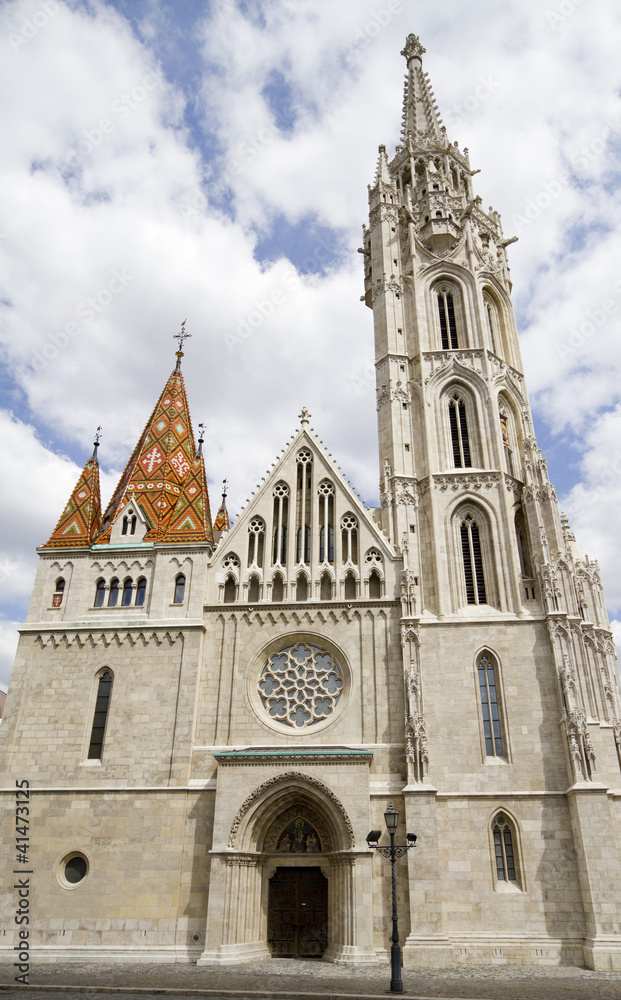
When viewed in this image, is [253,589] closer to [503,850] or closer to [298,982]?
[503,850]

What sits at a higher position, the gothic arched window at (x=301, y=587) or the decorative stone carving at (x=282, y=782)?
the gothic arched window at (x=301, y=587)

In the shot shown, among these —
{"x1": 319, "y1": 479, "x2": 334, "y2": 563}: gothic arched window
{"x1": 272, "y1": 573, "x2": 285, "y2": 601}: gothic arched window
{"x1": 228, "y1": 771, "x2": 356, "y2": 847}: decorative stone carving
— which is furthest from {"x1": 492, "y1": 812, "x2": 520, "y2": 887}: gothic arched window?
{"x1": 319, "y1": 479, "x2": 334, "y2": 563}: gothic arched window

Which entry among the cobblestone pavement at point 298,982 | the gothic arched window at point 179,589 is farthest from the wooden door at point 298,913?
the gothic arched window at point 179,589

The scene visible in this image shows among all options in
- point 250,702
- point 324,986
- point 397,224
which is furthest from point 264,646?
point 397,224

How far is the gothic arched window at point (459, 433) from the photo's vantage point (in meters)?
27.1

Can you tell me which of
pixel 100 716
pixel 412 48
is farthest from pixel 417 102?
pixel 100 716

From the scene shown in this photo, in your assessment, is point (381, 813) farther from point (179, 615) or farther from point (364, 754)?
point (179, 615)

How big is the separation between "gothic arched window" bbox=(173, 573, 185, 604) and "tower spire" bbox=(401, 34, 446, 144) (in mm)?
26527

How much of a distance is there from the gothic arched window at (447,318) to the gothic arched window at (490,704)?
13.4 metres

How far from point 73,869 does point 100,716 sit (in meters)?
4.42

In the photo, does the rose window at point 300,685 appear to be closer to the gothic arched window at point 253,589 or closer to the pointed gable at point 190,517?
the gothic arched window at point 253,589

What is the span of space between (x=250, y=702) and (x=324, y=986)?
8.43 meters

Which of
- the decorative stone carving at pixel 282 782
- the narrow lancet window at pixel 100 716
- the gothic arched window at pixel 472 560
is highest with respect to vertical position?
the gothic arched window at pixel 472 560

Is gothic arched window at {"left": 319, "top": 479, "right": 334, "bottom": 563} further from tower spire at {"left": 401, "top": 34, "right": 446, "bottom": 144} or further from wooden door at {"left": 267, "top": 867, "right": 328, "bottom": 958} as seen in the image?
tower spire at {"left": 401, "top": 34, "right": 446, "bottom": 144}
